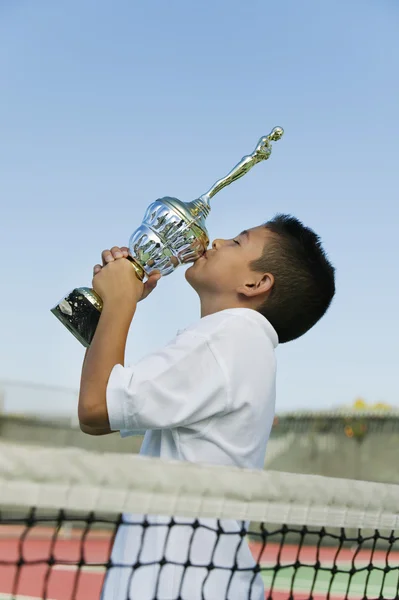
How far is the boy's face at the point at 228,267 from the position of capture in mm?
1918

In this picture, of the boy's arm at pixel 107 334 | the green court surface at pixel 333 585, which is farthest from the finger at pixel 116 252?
the green court surface at pixel 333 585

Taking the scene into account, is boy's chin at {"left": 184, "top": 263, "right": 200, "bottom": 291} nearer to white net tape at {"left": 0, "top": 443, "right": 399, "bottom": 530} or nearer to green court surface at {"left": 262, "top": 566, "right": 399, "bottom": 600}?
white net tape at {"left": 0, "top": 443, "right": 399, "bottom": 530}

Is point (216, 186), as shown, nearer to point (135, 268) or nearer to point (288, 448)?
point (135, 268)

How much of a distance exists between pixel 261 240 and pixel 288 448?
9799mm

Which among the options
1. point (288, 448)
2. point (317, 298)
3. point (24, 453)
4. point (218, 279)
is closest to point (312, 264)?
point (317, 298)

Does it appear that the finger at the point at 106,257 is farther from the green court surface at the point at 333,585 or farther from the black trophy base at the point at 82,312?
the green court surface at the point at 333,585

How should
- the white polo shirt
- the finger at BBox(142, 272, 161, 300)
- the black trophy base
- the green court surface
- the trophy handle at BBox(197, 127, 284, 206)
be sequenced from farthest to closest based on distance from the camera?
the green court surface → the trophy handle at BBox(197, 127, 284, 206) → the finger at BBox(142, 272, 161, 300) → the black trophy base → the white polo shirt

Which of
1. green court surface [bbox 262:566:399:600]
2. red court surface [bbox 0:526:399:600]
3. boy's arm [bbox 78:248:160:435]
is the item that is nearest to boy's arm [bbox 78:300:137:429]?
boy's arm [bbox 78:248:160:435]

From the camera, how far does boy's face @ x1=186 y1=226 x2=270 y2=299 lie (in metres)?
1.92

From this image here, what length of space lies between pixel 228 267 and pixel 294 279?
6.3 inches

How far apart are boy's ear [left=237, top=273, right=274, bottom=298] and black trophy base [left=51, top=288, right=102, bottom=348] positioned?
0.32 m

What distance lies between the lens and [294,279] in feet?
6.48

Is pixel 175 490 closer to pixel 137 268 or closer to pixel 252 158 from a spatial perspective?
pixel 137 268

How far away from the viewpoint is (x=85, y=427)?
1702 mm
